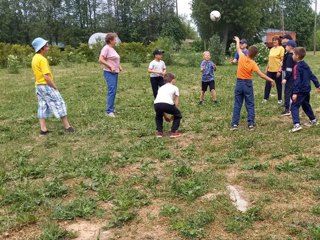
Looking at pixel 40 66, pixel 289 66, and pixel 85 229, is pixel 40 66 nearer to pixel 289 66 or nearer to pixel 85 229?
pixel 85 229

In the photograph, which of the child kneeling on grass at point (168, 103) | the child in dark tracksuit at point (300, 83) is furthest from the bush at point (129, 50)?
the child in dark tracksuit at point (300, 83)

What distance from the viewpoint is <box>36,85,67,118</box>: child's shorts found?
7008 mm

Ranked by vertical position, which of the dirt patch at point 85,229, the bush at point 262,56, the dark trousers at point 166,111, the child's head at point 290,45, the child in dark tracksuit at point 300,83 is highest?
the child's head at point 290,45

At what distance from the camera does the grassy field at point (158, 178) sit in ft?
12.0

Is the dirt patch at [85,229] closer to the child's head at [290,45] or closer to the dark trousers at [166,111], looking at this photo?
the dark trousers at [166,111]

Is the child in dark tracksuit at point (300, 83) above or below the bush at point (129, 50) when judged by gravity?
below

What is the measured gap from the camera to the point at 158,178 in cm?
482

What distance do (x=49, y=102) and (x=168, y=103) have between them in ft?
7.12

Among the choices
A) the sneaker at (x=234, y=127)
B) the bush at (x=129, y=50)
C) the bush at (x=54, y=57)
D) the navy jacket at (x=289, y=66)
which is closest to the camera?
the sneaker at (x=234, y=127)

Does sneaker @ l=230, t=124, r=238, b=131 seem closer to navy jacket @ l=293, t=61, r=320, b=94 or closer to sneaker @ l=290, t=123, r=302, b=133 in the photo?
sneaker @ l=290, t=123, r=302, b=133

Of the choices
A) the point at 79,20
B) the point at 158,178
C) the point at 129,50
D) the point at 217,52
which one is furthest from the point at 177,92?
the point at 79,20

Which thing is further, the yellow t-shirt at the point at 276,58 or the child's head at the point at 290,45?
the yellow t-shirt at the point at 276,58

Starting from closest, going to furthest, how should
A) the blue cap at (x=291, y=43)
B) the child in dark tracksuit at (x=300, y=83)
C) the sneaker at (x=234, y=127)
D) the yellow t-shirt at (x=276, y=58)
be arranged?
the child in dark tracksuit at (x=300, y=83) → the sneaker at (x=234, y=127) → the blue cap at (x=291, y=43) → the yellow t-shirt at (x=276, y=58)

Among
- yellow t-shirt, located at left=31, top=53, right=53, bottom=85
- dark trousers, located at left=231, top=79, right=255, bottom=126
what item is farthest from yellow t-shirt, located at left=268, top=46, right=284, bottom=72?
yellow t-shirt, located at left=31, top=53, right=53, bottom=85
